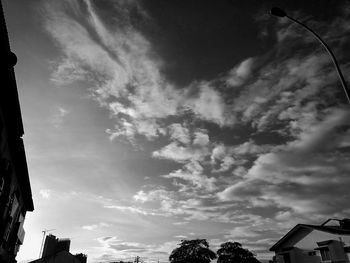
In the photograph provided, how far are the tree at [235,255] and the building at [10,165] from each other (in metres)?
46.3

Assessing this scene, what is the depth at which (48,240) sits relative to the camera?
38.8m

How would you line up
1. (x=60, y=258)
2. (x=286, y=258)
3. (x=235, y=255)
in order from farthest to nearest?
(x=235, y=255), (x=60, y=258), (x=286, y=258)

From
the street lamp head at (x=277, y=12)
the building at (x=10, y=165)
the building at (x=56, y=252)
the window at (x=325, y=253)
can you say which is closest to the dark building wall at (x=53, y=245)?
the building at (x=56, y=252)

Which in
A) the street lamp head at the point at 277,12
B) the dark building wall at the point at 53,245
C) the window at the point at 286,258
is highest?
the street lamp head at the point at 277,12

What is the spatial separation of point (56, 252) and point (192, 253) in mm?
40285

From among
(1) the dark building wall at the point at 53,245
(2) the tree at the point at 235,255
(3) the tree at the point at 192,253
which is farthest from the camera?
(3) the tree at the point at 192,253

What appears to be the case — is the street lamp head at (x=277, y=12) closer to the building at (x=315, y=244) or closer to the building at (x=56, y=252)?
the building at (x=315, y=244)

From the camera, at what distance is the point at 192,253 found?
229 ft

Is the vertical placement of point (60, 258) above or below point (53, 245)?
below

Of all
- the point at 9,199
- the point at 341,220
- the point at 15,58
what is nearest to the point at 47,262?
the point at 9,199

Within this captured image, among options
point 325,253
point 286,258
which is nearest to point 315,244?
point 325,253

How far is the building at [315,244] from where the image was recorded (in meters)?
29.3

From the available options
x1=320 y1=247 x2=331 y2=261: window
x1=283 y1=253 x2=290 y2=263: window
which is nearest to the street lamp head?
x1=320 y1=247 x2=331 y2=261: window

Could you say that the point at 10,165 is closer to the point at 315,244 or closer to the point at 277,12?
the point at 277,12
